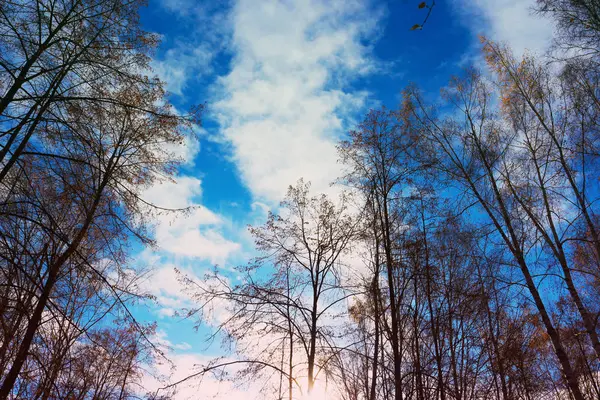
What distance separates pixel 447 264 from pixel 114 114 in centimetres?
847

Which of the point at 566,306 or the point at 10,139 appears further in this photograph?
the point at 566,306

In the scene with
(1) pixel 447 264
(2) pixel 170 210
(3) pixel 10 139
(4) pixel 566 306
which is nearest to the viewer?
(3) pixel 10 139

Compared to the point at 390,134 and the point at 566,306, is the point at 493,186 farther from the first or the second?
the point at 566,306

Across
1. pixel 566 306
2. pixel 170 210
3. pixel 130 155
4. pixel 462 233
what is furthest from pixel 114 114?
pixel 566 306

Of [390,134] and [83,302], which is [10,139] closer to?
[83,302]

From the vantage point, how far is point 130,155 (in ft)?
27.3

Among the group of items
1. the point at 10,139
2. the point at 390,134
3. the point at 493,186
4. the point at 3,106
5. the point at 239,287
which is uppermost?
the point at 493,186

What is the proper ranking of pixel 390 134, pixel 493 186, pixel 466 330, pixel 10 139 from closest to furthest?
1. pixel 10 139
2. pixel 390 134
3. pixel 466 330
4. pixel 493 186

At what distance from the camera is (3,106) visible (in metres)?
3.74

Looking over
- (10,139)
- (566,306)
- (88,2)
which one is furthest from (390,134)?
(566,306)

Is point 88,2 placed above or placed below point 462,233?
below

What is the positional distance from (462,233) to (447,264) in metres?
1.15

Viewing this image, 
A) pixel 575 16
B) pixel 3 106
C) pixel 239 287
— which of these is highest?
pixel 575 16

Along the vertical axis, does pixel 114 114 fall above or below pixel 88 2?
below
